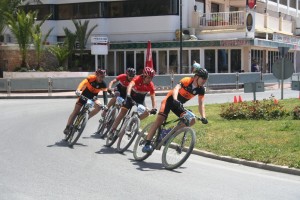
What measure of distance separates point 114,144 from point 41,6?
36.1m

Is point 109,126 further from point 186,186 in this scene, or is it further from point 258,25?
point 258,25

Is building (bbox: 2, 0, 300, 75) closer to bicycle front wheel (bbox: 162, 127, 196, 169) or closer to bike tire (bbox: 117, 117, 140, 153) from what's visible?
bike tire (bbox: 117, 117, 140, 153)

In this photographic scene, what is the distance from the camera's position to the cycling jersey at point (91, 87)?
12.7 metres

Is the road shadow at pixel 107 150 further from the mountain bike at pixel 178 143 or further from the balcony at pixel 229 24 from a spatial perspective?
the balcony at pixel 229 24

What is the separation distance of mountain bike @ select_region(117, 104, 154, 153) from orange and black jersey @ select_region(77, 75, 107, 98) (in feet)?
6.04

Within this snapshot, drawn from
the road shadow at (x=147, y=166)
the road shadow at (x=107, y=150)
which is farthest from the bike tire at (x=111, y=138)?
the road shadow at (x=147, y=166)

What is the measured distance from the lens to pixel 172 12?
40812 millimetres

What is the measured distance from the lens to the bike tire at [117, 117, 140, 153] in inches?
429

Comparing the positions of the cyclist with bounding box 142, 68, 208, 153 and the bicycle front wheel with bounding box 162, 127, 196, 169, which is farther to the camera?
the cyclist with bounding box 142, 68, 208, 153

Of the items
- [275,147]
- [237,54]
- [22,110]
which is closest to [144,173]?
[275,147]

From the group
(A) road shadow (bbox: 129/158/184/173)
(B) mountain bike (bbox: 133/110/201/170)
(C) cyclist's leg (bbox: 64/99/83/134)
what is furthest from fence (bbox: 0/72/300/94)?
(B) mountain bike (bbox: 133/110/201/170)

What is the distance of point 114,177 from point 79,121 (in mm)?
3619

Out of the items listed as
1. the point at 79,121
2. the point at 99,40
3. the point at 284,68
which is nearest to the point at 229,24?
the point at 99,40

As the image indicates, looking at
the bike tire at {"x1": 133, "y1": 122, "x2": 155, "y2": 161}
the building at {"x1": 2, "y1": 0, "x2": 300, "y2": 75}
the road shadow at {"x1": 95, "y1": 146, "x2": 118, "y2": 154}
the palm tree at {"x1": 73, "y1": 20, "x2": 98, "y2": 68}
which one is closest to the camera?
the bike tire at {"x1": 133, "y1": 122, "x2": 155, "y2": 161}
